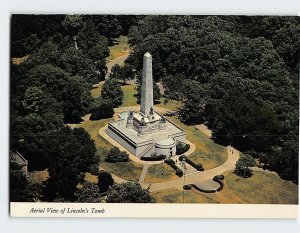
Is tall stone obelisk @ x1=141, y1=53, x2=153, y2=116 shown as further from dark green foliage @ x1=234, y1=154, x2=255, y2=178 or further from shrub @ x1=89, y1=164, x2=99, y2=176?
A: dark green foliage @ x1=234, y1=154, x2=255, y2=178

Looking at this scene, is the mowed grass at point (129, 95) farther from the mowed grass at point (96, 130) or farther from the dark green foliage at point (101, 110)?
the mowed grass at point (96, 130)

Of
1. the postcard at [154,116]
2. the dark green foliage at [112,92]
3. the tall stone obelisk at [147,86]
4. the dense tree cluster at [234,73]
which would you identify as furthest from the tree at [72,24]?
the tall stone obelisk at [147,86]

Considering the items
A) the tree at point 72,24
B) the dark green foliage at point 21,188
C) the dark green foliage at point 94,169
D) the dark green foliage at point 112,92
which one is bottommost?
the dark green foliage at point 21,188

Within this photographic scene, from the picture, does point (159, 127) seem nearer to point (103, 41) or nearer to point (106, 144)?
point (106, 144)

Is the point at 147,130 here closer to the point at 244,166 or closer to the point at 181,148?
the point at 181,148

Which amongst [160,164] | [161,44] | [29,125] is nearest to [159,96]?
[161,44]

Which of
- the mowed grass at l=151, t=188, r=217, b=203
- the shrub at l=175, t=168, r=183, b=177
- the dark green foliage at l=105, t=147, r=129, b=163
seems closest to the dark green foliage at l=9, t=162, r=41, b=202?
the dark green foliage at l=105, t=147, r=129, b=163

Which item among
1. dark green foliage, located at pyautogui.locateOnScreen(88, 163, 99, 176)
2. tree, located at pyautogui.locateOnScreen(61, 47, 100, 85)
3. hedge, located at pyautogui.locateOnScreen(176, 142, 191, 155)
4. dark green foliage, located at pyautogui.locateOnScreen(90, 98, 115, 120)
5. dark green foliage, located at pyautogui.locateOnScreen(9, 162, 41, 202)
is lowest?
dark green foliage, located at pyautogui.locateOnScreen(9, 162, 41, 202)
